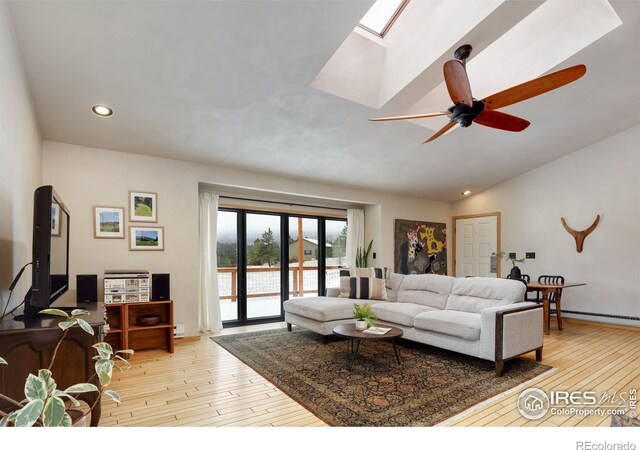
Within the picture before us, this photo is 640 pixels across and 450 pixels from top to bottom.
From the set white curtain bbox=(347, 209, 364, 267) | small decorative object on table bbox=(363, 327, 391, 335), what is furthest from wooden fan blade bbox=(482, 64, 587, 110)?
white curtain bbox=(347, 209, 364, 267)

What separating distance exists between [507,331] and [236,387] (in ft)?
8.20

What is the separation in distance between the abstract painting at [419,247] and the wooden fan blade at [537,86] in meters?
4.31

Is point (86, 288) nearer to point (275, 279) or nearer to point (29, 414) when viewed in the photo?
point (275, 279)

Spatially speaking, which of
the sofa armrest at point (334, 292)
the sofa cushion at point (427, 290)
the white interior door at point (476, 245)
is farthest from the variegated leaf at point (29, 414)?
the white interior door at point (476, 245)

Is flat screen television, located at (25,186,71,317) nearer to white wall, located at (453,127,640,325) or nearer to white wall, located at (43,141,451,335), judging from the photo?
white wall, located at (43,141,451,335)

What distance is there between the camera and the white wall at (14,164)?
1.93 m

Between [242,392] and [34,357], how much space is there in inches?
60.8

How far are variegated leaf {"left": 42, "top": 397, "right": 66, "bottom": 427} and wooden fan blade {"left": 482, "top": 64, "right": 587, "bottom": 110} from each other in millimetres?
2725

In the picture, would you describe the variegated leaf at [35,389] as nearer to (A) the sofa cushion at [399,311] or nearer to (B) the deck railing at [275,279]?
(A) the sofa cushion at [399,311]

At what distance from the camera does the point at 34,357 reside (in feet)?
5.64

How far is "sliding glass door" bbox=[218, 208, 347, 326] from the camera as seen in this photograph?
17.7ft

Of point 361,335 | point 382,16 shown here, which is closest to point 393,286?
point 361,335

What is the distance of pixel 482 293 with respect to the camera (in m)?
4.00
